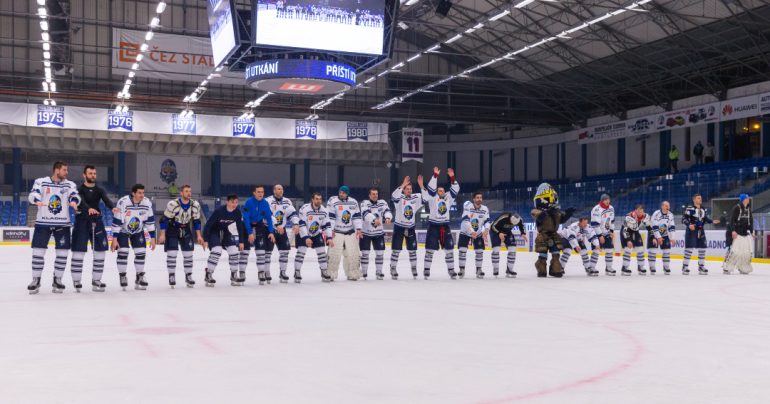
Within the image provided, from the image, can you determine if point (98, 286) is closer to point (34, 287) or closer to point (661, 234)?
point (34, 287)

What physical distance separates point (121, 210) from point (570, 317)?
7984 millimetres

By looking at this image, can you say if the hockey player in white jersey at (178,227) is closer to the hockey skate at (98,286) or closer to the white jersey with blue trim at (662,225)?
the hockey skate at (98,286)

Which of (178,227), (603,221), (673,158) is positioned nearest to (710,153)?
(673,158)

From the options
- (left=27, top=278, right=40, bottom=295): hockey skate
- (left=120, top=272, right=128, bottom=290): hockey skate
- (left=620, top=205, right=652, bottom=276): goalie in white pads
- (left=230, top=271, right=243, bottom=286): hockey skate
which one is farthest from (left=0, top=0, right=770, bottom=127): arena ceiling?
(left=27, top=278, right=40, bottom=295): hockey skate

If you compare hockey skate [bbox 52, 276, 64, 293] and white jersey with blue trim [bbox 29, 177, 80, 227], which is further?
hockey skate [bbox 52, 276, 64, 293]

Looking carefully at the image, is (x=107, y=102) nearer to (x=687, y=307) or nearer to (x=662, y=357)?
(x=687, y=307)

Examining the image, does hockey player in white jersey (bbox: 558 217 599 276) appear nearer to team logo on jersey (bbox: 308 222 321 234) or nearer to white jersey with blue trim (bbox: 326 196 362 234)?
white jersey with blue trim (bbox: 326 196 362 234)

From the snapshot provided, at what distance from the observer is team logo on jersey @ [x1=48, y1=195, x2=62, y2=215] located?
13.1 m

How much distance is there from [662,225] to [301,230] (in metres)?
9.25

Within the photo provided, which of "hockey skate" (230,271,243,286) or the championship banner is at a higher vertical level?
the championship banner

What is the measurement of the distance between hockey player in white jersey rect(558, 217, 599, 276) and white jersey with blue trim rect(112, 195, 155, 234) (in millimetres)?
9503

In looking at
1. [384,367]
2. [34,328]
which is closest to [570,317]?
[384,367]

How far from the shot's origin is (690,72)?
4131 centimetres

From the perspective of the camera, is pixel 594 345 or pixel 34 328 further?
pixel 34 328
